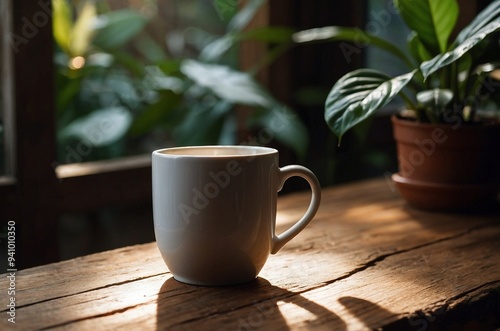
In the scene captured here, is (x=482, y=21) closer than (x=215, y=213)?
No

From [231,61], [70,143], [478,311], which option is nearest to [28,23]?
[70,143]

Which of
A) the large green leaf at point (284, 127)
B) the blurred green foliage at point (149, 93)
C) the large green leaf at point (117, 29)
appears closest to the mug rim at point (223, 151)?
the blurred green foliage at point (149, 93)

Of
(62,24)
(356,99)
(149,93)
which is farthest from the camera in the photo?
(149,93)

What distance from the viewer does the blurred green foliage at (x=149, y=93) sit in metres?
1.55

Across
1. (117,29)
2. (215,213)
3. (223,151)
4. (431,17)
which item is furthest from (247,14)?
(215,213)

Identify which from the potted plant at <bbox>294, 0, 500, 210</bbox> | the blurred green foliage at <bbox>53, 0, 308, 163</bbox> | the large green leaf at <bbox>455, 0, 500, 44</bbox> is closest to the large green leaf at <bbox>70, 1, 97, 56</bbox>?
the blurred green foliage at <bbox>53, 0, 308, 163</bbox>

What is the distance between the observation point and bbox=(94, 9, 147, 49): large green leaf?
1.82m

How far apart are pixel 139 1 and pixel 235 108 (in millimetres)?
842

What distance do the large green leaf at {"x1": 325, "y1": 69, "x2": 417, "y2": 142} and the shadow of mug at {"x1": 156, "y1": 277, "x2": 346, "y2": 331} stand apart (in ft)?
0.81

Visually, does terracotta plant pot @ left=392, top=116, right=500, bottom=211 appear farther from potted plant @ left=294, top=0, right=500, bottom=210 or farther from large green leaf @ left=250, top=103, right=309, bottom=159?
large green leaf @ left=250, top=103, right=309, bottom=159

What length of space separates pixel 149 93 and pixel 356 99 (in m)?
1.09

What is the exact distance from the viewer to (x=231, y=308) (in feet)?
2.24

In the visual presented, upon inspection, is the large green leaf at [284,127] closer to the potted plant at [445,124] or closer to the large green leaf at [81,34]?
the potted plant at [445,124]

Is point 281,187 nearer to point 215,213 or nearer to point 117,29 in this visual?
point 215,213
